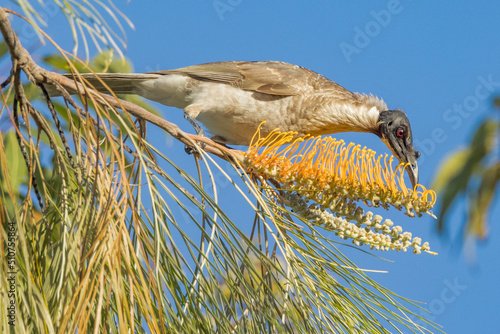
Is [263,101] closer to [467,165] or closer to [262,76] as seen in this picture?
[262,76]

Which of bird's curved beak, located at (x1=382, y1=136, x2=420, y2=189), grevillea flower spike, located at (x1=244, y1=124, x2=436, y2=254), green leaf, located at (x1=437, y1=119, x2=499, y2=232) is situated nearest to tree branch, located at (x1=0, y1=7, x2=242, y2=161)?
grevillea flower spike, located at (x1=244, y1=124, x2=436, y2=254)

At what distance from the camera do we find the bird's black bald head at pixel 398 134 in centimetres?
416

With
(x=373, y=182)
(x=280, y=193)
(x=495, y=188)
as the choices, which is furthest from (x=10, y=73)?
(x=495, y=188)

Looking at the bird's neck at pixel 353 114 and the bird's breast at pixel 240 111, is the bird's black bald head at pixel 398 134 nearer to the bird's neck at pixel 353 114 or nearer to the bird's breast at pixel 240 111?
the bird's neck at pixel 353 114

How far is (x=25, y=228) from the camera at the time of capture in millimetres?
1859

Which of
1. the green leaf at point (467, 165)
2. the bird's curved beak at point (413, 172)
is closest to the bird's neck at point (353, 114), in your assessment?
the bird's curved beak at point (413, 172)

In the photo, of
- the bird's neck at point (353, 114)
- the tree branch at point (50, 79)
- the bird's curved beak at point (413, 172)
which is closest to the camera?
the tree branch at point (50, 79)

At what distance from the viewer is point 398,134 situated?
4238 millimetres

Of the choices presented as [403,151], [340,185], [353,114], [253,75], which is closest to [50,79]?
[340,185]

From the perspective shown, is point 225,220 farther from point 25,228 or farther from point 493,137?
point 493,137

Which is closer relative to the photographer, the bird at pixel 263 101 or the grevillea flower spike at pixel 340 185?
the grevillea flower spike at pixel 340 185

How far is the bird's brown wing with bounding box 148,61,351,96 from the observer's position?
4.18m

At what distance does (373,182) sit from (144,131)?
97 cm

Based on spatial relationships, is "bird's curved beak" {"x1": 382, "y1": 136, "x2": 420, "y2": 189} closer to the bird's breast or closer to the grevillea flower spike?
the bird's breast
